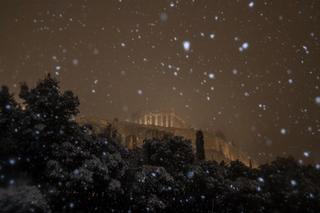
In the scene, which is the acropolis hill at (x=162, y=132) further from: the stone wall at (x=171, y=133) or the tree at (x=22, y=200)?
the tree at (x=22, y=200)

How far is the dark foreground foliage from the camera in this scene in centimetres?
1730

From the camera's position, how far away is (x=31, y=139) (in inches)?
710

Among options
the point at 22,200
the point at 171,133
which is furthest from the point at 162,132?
the point at 22,200

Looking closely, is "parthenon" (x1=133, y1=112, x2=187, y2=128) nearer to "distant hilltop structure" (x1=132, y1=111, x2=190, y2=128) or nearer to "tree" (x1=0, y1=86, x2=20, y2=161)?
"distant hilltop structure" (x1=132, y1=111, x2=190, y2=128)

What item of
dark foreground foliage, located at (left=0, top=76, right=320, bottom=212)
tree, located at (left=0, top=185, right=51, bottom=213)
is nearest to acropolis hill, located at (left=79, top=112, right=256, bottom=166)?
dark foreground foliage, located at (left=0, top=76, right=320, bottom=212)

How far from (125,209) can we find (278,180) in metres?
11.6

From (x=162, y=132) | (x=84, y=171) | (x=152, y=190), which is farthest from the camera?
(x=162, y=132)

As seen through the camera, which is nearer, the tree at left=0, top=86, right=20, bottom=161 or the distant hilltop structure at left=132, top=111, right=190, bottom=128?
the tree at left=0, top=86, right=20, bottom=161

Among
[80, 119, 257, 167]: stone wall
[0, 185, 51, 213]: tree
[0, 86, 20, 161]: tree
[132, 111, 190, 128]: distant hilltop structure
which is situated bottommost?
[0, 185, 51, 213]: tree

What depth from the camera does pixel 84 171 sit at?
1755cm

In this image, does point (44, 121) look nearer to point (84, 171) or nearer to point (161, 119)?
point (84, 171)

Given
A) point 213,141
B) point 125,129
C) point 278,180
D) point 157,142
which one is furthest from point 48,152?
point 213,141

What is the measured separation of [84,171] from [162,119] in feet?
360

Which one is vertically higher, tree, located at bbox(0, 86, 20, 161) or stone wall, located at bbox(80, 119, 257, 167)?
stone wall, located at bbox(80, 119, 257, 167)
